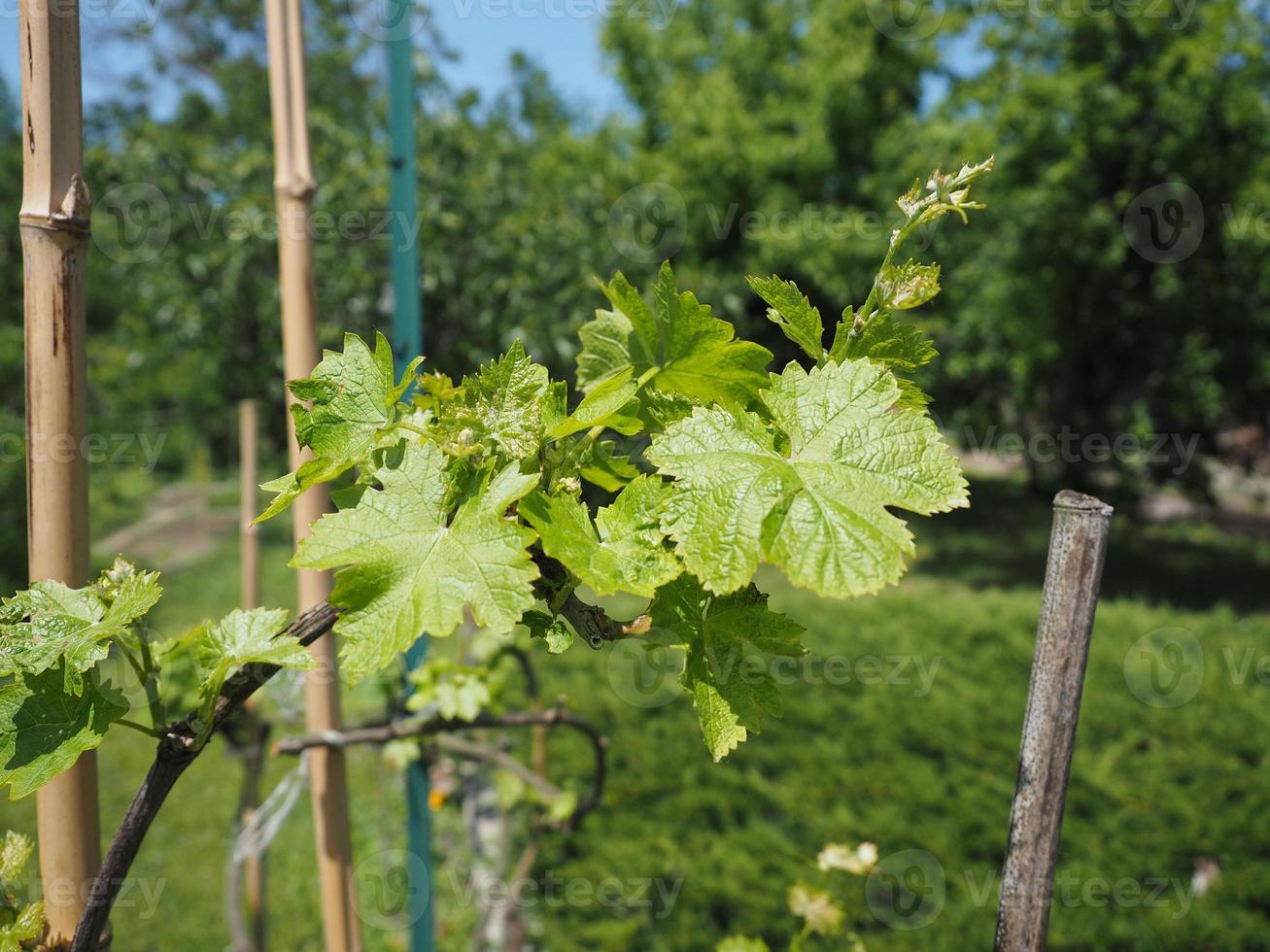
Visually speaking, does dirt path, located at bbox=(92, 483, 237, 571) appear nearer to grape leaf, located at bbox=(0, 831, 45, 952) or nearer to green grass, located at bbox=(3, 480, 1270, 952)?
Answer: green grass, located at bbox=(3, 480, 1270, 952)

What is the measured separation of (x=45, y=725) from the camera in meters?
0.67

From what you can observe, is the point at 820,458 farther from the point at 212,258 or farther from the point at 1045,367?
the point at 1045,367

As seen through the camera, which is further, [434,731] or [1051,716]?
[434,731]

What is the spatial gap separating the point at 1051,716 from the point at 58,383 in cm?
90

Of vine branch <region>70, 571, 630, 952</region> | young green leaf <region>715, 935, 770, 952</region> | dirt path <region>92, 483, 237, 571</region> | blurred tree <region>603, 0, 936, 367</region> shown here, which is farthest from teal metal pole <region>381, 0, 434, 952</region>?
blurred tree <region>603, 0, 936, 367</region>

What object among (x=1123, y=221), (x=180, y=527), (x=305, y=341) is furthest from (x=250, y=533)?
(x=1123, y=221)

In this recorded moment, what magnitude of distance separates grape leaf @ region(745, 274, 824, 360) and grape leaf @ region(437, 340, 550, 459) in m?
0.17

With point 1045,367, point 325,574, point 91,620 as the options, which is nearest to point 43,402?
point 91,620

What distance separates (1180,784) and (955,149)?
8.46 meters

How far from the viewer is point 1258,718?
8.52ft

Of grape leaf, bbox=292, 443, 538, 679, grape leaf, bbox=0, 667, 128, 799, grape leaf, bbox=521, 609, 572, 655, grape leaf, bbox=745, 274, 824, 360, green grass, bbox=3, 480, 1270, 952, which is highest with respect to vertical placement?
grape leaf, bbox=745, 274, 824, 360

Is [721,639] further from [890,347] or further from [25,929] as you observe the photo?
[25,929]

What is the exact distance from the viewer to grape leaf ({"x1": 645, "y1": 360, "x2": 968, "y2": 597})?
1.77ft

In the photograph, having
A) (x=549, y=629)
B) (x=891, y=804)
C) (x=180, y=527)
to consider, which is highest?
(x=549, y=629)
